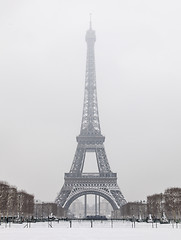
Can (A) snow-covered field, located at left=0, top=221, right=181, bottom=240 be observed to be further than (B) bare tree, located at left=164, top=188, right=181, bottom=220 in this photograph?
No

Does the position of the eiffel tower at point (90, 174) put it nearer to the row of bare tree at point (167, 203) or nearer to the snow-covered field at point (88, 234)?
the row of bare tree at point (167, 203)

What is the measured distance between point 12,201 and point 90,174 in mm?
54380

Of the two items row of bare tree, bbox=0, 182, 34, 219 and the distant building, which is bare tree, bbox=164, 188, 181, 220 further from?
row of bare tree, bbox=0, 182, 34, 219

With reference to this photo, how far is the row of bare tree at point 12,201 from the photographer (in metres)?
75.7

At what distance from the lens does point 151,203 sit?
9950cm

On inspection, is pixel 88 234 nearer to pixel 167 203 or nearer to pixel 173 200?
pixel 173 200

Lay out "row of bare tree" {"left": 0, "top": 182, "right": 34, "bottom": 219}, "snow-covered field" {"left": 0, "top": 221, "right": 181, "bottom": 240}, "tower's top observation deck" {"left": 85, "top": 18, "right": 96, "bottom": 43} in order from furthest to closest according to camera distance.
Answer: "tower's top observation deck" {"left": 85, "top": 18, "right": 96, "bottom": 43}
"row of bare tree" {"left": 0, "top": 182, "right": 34, "bottom": 219}
"snow-covered field" {"left": 0, "top": 221, "right": 181, "bottom": 240}

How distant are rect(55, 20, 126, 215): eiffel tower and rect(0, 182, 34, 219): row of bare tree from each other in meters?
26.2

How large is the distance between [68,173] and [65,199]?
863 centimetres

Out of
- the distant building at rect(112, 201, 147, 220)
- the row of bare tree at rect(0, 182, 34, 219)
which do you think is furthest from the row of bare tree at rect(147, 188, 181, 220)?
the row of bare tree at rect(0, 182, 34, 219)

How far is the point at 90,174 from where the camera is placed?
441ft

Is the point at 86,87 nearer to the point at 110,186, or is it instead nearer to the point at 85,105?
the point at 85,105

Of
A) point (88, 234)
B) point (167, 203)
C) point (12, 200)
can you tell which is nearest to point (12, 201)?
point (12, 200)

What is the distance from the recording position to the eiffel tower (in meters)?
126
